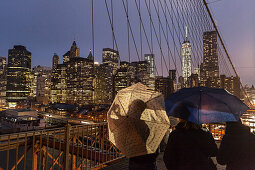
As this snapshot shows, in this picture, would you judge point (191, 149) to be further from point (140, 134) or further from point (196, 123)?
point (140, 134)

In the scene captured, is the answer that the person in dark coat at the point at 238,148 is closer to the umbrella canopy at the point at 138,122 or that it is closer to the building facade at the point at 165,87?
the umbrella canopy at the point at 138,122

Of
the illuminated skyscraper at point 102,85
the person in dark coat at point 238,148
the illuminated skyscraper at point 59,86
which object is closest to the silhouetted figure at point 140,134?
the person in dark coat at point 238,148

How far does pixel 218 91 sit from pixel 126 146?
146cm

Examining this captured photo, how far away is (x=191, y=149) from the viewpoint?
1907 millimetres

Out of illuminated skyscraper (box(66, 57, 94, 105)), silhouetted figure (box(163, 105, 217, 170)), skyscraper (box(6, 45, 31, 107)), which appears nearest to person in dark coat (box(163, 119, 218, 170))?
silhouetted figure (box(163, 105, 217, 170))

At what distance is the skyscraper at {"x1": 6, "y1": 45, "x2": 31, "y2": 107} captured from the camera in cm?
13650

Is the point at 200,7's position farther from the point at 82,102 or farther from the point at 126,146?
the point at 82,102

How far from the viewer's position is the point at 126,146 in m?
2.09

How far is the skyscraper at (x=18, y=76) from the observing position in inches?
5374

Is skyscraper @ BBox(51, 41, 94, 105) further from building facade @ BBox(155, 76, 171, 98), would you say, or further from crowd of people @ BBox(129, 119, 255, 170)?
crowd of people @ BBox(129, 119, 255, 170)

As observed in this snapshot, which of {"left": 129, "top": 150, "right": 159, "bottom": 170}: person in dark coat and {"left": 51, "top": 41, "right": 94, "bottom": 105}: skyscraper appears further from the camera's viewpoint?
{"left": 51, "top": 41, "right": 94, "bottom": 105}: skyscraper

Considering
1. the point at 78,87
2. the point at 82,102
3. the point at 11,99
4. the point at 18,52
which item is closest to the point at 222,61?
the point at 82,102

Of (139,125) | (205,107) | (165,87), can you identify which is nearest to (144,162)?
(139,125)

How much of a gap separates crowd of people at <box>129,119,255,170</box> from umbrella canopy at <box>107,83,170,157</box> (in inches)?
6.8
